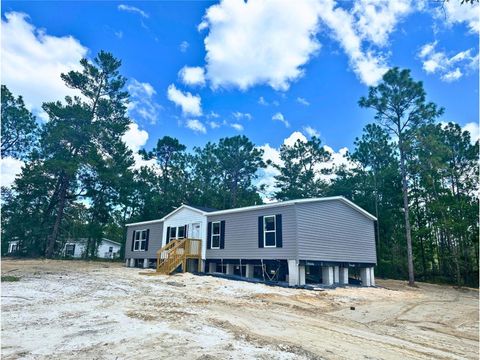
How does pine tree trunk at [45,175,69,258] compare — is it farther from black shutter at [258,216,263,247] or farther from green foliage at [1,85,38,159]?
black shutter at [258,216,263,247]

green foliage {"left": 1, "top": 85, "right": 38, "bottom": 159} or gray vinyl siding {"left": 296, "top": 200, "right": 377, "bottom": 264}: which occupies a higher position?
green foliage {"left": 1, "top": 85, "right": 38, "bottom": 159}

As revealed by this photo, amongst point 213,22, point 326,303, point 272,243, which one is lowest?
point 326,303

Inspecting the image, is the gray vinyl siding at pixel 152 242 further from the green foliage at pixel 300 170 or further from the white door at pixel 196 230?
the green foliage at pixel 300 170

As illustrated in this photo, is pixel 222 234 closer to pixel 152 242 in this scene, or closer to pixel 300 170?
pixel 152 242

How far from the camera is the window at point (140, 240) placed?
2345 centimetres

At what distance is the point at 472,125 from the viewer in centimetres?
2506

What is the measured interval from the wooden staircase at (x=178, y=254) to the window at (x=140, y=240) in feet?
16.1

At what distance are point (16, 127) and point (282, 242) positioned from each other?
24.2 meters

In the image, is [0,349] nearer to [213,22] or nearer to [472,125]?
[213,22]

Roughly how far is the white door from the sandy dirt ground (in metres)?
9.06

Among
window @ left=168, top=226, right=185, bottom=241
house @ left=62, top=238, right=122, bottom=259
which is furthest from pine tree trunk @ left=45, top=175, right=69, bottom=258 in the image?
house @ left=62, top=238, right=122, bottom=259

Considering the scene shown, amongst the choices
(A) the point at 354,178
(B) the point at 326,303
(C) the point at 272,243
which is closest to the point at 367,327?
(B) the point at 326,303

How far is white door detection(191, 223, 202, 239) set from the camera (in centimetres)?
1893

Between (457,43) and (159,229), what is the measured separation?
19401 millimetres
